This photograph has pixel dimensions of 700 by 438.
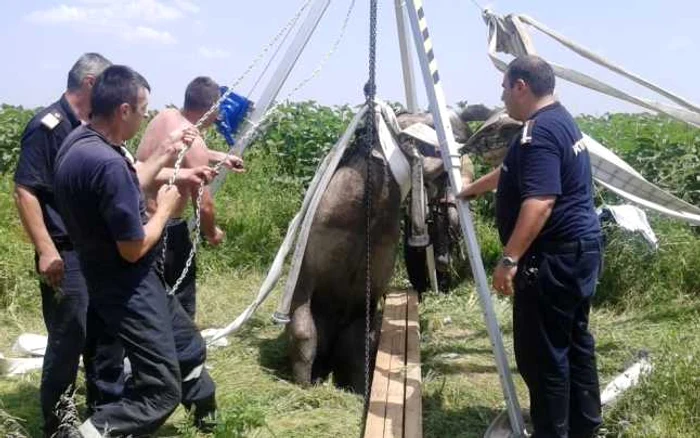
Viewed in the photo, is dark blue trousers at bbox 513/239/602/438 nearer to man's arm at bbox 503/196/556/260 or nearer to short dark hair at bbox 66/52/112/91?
man's arm at bbox 503/196/556/260

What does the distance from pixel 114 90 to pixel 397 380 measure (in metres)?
2.53

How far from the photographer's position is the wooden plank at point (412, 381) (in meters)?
4.18

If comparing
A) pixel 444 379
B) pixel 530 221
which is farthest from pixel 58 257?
pixel 444 379

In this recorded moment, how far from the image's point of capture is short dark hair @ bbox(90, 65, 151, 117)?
3.52 metres

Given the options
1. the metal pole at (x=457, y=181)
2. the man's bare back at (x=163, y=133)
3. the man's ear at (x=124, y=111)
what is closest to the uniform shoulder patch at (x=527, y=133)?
the metal pole at (x=457, y=181)

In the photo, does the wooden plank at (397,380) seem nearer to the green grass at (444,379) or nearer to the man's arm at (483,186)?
the green grass at (444,379)

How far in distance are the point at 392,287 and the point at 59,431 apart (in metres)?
3.97

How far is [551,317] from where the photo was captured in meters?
3.83

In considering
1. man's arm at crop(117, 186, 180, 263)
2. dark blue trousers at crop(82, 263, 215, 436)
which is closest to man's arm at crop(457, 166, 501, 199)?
man's arm at crop(117, 186, 180, 263)

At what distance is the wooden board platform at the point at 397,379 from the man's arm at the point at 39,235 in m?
1.88

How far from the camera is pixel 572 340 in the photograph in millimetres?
4020

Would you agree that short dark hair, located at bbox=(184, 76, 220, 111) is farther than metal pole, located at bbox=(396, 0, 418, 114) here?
No

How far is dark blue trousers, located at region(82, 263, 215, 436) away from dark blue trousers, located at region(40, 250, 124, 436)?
56 centimetres

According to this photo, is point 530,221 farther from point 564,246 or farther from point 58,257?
point 58,257
